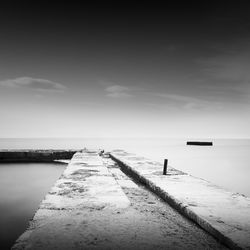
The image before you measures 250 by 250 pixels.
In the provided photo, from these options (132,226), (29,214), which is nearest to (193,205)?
(132,226)

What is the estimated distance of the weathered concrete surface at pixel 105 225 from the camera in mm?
2547

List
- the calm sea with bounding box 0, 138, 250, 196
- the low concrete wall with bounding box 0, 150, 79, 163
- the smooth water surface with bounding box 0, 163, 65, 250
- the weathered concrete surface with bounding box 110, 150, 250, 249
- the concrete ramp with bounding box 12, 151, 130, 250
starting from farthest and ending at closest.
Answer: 1. the low concrete wall with bounding box 0, 150, 79, 163
2. the calm sea with bounding box 0, 138, 250, 196
3. the smooth water surface with bounding box 0, 163, 65, 250
4. the weathered concrete surface with bounding box 110, 150, 250, 249
5. the concrete ramp with bounding box 12, 151, 130, 250

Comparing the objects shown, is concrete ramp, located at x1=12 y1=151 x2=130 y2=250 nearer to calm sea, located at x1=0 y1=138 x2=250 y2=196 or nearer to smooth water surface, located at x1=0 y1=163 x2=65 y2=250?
smooth water surface, located at x1=0 y1=163 x2=65 y2=250

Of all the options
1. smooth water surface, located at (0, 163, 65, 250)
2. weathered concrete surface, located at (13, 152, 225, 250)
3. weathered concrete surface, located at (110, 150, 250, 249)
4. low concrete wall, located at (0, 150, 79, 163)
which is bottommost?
smooth water surface, located at (0, 163, 65, 250)

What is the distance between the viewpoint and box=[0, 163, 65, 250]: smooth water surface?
4397 millimetres

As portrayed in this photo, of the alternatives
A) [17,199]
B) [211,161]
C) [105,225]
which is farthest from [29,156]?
[211,161]

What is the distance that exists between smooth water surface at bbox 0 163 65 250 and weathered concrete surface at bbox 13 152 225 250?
974 millimetres

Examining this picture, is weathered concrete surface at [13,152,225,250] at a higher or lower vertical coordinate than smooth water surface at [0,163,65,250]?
higher

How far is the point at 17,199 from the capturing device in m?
6.87

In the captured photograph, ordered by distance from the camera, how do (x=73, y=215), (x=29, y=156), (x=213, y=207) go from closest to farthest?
(x=73, y=215)
(x=213, y=207)
(x=29, y=156)

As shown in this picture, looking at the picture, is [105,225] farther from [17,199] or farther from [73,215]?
[17,199]

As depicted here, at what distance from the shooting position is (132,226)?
3041mm

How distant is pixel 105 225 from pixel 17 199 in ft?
16.0

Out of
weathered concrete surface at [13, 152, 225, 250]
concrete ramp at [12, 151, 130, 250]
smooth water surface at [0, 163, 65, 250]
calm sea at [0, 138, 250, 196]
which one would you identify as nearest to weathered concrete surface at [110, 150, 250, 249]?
weathered concrete surface at [13, 152, 225, 250]
